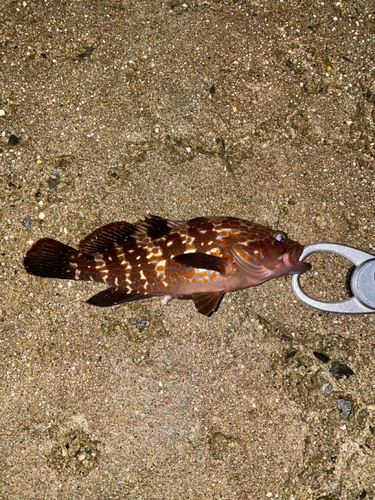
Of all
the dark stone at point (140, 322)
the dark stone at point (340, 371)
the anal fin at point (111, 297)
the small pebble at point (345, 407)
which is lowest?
the small pebble at point (345, 407)

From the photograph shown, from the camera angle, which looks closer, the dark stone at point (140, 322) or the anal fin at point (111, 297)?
the anal fin at point (111, 297)

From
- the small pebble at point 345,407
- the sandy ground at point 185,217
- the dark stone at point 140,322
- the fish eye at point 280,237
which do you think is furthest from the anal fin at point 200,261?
the small pebble at point 345,407

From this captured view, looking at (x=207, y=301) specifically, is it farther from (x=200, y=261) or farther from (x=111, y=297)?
(x=111, y=297)

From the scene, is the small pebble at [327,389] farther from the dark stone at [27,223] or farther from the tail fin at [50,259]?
the dark stone at [27,223]

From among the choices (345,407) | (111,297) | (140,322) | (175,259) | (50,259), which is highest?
(175,259)

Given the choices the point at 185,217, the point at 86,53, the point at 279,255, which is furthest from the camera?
the point at 86,53

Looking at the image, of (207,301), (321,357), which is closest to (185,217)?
(207,301)
